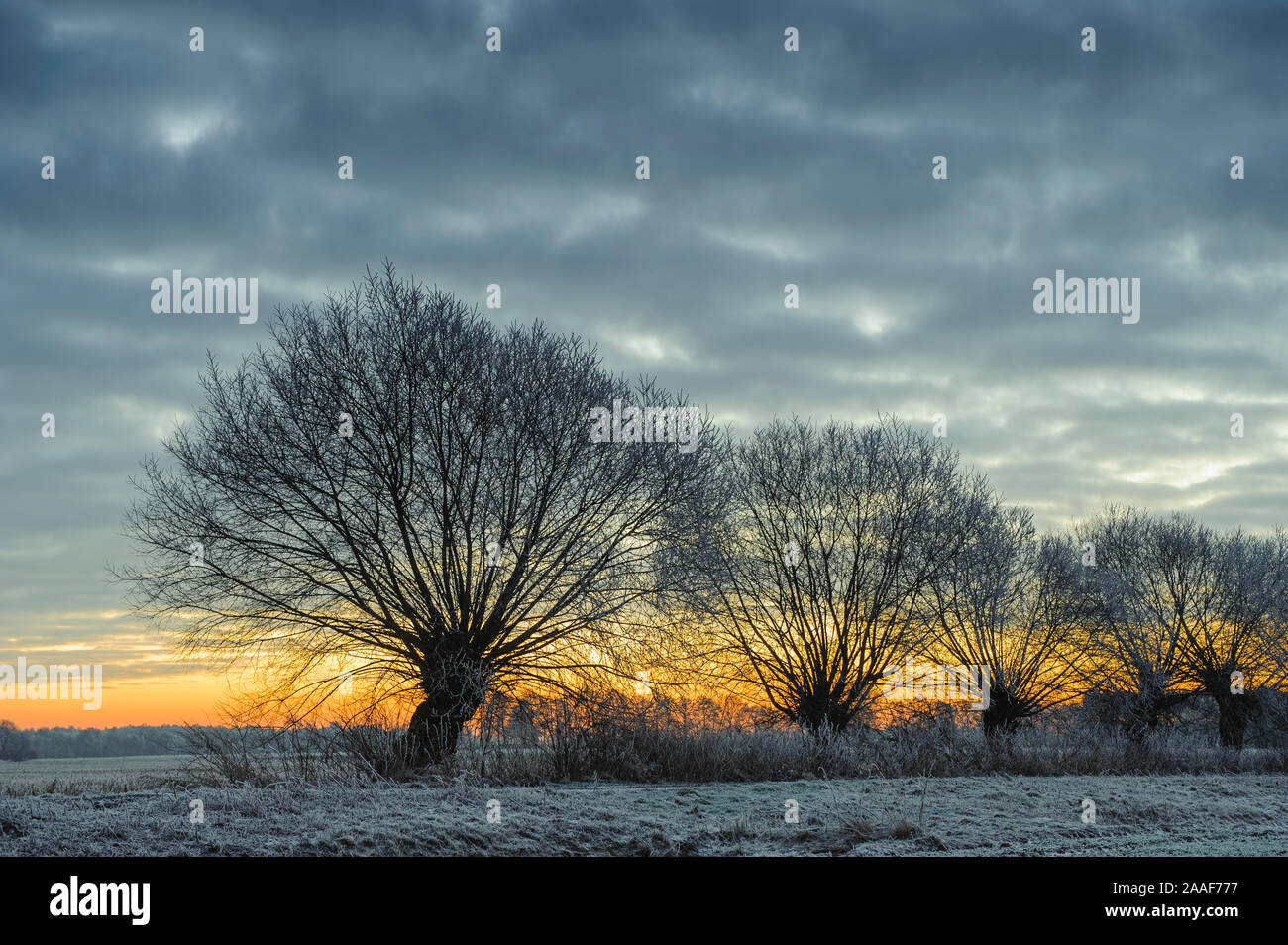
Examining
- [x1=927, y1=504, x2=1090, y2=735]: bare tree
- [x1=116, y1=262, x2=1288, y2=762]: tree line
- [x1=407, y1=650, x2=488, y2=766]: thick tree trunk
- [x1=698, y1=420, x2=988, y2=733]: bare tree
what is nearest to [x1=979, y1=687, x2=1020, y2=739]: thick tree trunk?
[x1=927, y1=504, x2=1090, y2=735]: bare tree

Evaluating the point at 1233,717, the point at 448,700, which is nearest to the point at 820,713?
the point at 448,700

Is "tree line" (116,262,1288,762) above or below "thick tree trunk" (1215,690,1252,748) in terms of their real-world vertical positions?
above

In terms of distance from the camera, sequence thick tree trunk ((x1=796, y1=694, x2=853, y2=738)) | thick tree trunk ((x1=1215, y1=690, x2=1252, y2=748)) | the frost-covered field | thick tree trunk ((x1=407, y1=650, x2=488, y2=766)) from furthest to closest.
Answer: thick tree trunk ((x1=1215, y1=690, x2=1252, y2=748)), thick tree trunk ((x1=796, y1=694, x2=853, y2=738)), thick tree trunk ((x1=407, y1=650, x2=488, y2=766)), the frost-covered field

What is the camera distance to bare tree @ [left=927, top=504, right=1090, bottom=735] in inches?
1268

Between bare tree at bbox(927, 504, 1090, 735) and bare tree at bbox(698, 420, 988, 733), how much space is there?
6.36ft

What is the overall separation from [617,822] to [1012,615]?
2784cm

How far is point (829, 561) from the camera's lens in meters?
29.6

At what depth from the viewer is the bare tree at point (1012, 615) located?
32219 mm

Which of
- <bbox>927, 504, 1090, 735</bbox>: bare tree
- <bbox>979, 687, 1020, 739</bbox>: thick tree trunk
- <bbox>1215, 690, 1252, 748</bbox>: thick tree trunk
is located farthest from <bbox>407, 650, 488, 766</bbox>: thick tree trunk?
<bbox>1215, 690, 1252, 748</bbox>: thick tree trunk

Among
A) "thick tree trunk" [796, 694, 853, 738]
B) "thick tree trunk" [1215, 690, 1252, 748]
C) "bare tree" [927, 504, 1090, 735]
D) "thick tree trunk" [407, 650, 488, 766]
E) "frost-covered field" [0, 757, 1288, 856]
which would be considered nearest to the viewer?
"frost-covered field" [0, 757, 1288, 856]

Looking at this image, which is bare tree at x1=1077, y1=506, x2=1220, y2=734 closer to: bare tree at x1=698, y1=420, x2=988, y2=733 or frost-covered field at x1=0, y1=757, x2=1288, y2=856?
bare tree at x1=698, y1=420, x2=988, y2=733

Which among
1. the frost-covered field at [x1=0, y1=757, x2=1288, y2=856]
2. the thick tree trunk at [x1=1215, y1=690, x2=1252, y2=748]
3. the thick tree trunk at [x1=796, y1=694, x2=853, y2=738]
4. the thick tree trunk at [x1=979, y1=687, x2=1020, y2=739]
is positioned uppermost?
the frost-covered field at [x1=0, y1=757, x2=1288, y2=856]

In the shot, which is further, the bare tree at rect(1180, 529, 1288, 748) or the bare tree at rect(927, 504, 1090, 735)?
the bare tree at rect(1180, 529, 1288, 748)
